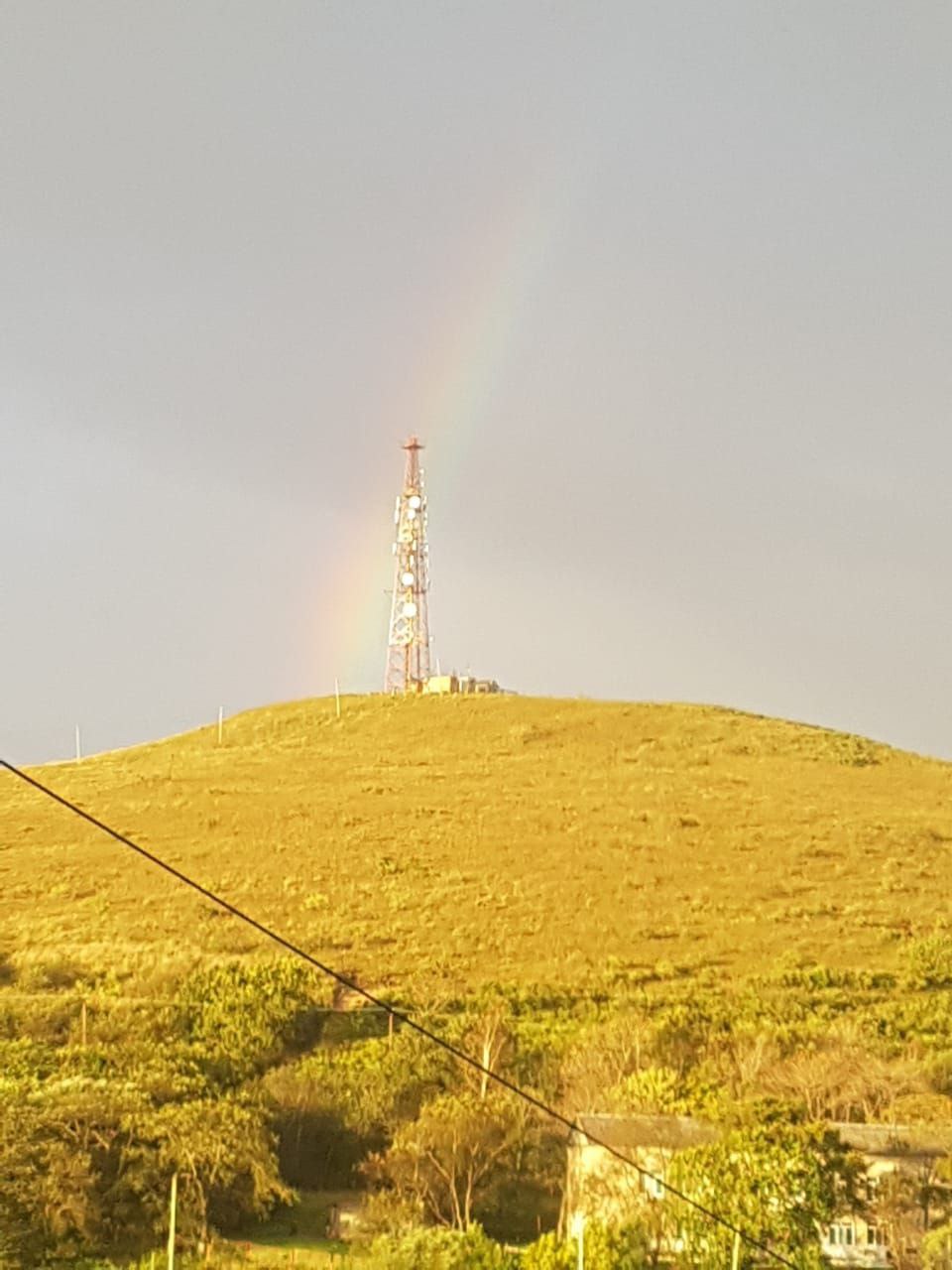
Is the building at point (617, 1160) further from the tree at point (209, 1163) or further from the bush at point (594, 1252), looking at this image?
the tree at point (209, 1163)

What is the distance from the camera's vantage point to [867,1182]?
2134 cm

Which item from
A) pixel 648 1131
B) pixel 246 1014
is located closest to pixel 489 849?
pixel 246 1014

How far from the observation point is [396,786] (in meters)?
59.8

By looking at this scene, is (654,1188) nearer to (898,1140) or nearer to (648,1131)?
(648,1131)

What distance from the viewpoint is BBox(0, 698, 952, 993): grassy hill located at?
4056 cm

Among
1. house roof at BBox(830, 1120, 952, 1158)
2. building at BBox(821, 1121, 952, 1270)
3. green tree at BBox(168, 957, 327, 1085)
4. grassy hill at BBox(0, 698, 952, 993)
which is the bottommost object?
building at BBox(821, 1121, 952, 1270)

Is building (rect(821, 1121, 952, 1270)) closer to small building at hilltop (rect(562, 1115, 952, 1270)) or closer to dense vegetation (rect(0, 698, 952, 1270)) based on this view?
small building at hilltop (rect(562, 1115, 952, 1270))

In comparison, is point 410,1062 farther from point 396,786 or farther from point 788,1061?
point 396,786

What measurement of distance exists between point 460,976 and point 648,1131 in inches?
608

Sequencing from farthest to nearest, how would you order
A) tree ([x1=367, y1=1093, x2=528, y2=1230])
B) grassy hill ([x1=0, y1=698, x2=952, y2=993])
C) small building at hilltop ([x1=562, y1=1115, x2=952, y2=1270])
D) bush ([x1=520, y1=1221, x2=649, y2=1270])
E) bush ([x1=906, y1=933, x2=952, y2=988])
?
grassy hill ([x1=0, y1=698, x2=952, y2=993])
bush ([x1=906, y1=933, x2=952, y2=988])
tree ([x1=367, y1=1093, x2=528, y2=1230])
small building at hilltop ([x1=562, y1=1115, x2=952, y2=1270])
bush ([x1=520, y1=1221, x2=649, y2=1270])

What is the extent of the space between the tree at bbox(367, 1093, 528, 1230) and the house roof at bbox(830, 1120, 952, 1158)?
5.10 metres

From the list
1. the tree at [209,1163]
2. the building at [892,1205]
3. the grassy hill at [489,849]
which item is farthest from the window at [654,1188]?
the grassy hill at [489,849]

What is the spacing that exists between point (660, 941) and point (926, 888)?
11.5m

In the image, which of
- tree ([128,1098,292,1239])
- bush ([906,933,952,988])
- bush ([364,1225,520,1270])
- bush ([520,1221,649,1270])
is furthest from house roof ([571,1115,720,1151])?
bush ([906,933,952,988])
